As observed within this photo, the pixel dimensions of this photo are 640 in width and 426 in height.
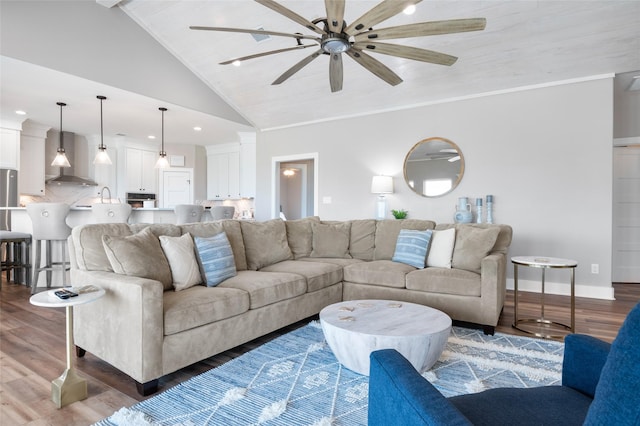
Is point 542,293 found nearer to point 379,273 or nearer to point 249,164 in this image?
point 379,273

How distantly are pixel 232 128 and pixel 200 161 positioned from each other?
2325 millimetres

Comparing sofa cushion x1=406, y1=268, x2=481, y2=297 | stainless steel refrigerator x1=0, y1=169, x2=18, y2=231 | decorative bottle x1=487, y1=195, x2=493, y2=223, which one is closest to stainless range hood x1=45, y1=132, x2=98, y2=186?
stainless steel refrigerator x1=0, y1=169, x2=18, y2=231

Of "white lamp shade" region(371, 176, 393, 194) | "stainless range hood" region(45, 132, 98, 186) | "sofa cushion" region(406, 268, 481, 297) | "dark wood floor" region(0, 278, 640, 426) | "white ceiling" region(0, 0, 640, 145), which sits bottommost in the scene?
"dark wood floor" region(0, 278, 640, 426)

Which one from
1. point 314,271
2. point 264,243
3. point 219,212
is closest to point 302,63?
point 264,243

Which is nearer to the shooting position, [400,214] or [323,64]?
[323,64]

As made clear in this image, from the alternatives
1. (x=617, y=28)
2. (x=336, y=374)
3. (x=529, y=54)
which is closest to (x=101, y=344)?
(x=336, y=374)

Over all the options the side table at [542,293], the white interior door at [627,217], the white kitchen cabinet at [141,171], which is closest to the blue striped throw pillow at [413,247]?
the side table at [542,293]

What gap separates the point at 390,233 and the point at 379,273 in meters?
0.78

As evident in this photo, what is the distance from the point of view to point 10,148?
626 cm

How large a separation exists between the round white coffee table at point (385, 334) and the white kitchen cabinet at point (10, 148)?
268 inches

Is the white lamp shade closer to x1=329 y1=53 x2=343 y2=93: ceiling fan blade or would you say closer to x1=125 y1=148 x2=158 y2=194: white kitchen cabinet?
x1=329 y1=53 x2=343 y2=93: ceiling fan blade

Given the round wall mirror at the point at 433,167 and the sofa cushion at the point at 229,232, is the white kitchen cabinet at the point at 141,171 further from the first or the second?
the round wall mirror at the point at 433,167

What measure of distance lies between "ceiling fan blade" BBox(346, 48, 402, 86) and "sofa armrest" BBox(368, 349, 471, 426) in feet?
7.88

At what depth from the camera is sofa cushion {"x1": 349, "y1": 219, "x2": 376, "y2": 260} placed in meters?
4.27
